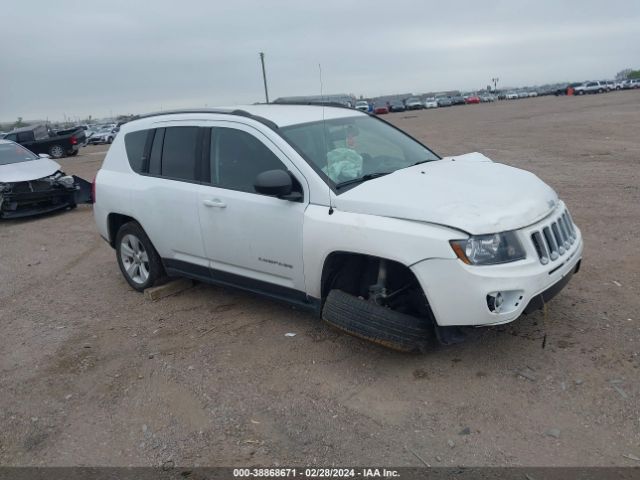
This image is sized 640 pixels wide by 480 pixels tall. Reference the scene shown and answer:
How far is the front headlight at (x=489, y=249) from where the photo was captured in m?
3.58

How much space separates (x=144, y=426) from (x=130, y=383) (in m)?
0.65

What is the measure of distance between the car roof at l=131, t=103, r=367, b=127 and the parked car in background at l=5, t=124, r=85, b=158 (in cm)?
2655

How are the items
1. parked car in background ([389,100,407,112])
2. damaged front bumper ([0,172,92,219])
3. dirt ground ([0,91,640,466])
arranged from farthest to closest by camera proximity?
parked car in background ([389,100,407,112]) < damaged front bumper ([0,172,92,219]) < dirt ground ([0,91,640,466])

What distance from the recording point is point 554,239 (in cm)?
398

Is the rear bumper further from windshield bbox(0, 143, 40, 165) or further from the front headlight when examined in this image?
windshield bbox(0, 143, 40, 165)

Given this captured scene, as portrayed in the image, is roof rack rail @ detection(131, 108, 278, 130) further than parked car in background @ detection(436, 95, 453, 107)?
No

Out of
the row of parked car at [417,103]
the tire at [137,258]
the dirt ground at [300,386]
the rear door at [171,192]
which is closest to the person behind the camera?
the dirt ground at [300,386]

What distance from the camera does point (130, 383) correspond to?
13.9ft

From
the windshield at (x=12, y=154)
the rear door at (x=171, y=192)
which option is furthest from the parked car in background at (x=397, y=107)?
the rear door at (x=171, y=192)

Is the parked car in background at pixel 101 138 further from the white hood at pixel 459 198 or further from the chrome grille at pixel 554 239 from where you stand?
the chrome grille at pixel 554 239

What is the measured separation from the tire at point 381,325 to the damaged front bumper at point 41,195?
29.5 feet

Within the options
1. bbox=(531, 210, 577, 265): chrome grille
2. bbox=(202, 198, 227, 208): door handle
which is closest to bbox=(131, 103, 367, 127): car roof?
bbox=(202, 198, 227, 208): door handle

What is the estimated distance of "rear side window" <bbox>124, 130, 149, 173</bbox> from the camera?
5820 millimetres

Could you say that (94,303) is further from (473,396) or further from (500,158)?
(500,158)
